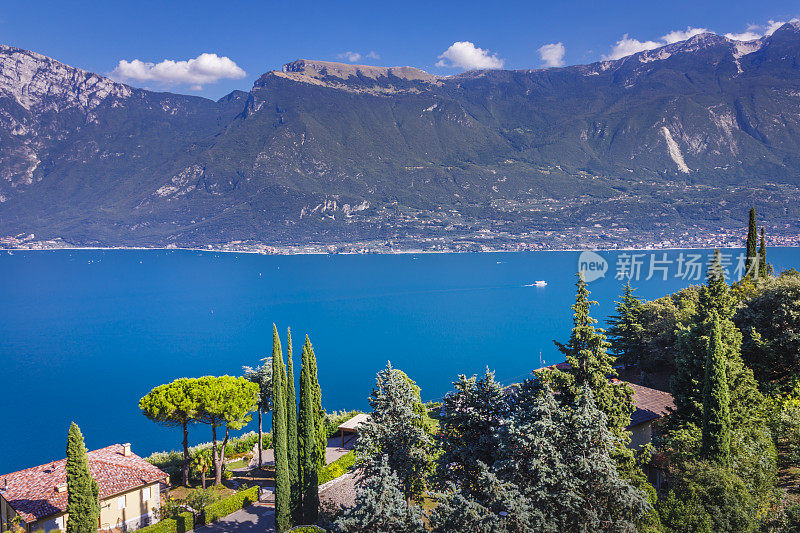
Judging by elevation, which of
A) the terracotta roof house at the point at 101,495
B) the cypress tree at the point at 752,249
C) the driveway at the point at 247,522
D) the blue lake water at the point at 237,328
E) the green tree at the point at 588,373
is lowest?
the blue lake water at the point at 237,328

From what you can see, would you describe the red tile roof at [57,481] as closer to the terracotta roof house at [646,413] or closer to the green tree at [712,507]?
the green tree at [712,507]

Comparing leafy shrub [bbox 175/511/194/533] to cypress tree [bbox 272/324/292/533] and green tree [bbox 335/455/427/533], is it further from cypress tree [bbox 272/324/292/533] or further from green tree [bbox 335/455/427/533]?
green tree [bbox 335/455/427/533]

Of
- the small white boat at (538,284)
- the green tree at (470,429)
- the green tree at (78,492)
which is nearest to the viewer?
the green tree at (470,429)

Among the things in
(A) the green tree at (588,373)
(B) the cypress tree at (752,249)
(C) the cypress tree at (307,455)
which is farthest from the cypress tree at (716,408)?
(B) the cypress tree at (752,249)

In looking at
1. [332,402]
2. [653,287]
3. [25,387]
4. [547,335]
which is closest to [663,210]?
[653,287]

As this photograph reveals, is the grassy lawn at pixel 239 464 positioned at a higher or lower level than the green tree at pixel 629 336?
lower

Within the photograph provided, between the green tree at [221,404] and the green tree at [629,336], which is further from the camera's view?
the green tree at [629,336]
